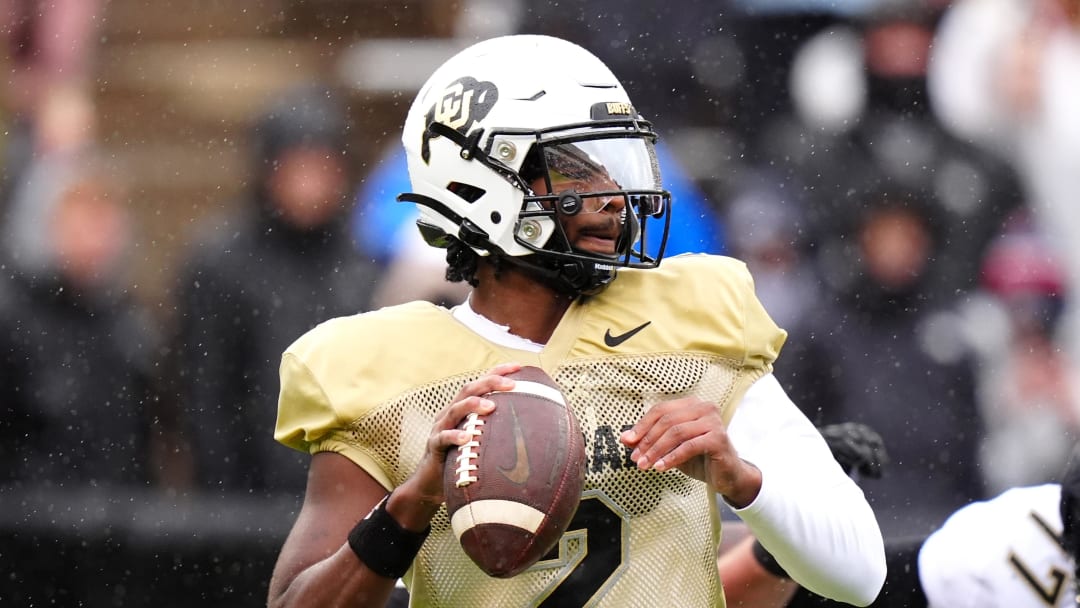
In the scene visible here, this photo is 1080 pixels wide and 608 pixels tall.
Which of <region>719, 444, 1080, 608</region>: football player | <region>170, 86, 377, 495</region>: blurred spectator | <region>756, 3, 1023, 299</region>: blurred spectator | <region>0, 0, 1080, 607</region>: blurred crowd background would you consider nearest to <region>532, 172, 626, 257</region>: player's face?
<region>719, 444, 1080, 608</region>: football player

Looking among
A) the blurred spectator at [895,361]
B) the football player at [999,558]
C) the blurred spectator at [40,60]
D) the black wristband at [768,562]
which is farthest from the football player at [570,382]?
the blurred spectator at [40,60]

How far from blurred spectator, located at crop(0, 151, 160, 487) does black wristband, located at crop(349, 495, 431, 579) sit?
2.76 m

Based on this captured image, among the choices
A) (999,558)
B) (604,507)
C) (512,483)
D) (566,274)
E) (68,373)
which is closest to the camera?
(512,483)

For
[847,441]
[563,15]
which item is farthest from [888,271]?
[847,441]

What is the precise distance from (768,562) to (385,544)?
1.07 m

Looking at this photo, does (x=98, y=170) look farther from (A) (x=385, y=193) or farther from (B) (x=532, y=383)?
(B) (x=532, y=383)

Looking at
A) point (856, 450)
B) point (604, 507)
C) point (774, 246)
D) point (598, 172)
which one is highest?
point (598, 172)

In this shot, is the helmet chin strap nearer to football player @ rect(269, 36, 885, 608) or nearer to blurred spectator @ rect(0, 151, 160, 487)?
football player @ rect(269, 36, 885, 608)

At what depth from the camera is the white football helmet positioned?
213 centimetres

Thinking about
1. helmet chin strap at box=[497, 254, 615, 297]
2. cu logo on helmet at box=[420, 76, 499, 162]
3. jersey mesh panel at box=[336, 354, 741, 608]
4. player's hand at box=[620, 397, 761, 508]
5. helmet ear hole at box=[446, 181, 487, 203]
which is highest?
cu logo on helmet at box=[420, 76, 499, 162]

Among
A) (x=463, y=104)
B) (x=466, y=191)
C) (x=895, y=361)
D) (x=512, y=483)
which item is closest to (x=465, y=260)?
(x=466, y=191)

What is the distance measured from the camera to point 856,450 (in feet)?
9.51

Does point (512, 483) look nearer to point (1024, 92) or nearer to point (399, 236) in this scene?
point (399, 236)

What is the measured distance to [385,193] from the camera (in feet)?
15.2
